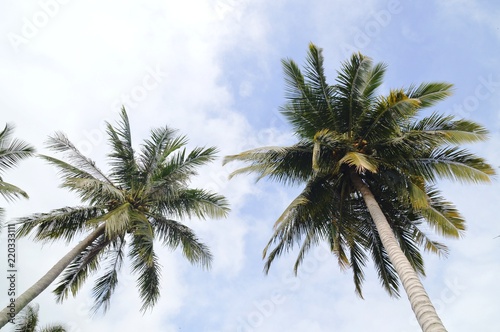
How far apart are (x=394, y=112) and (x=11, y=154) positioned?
13.3 meters

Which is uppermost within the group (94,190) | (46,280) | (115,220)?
(94,190)

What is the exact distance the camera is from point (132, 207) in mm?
13039

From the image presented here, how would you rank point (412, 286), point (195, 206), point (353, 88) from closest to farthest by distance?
point (412, 286) → point (353, 88) → point (195, 206)

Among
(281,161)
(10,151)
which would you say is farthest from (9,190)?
(281,161)

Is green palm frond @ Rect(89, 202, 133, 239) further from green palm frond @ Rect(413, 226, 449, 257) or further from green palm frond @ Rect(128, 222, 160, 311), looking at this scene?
green palm frond @ Rect(413, 226, 449, 257)

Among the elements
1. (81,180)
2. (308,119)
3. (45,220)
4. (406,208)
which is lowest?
(45,220)

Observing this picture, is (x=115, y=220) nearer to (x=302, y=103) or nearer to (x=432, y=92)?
(x=302, y=103)

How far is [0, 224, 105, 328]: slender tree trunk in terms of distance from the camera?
360 inches

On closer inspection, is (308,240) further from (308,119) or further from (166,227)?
(166,227)

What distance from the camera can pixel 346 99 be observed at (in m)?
11.9

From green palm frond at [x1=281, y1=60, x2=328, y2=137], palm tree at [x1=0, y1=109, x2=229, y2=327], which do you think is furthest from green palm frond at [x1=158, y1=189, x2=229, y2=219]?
green palm frond at [x1=281, y1=60, x2=328, y2=137]

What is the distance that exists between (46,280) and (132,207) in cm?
355

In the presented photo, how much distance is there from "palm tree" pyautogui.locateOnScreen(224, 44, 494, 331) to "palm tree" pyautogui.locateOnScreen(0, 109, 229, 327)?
2.46 m

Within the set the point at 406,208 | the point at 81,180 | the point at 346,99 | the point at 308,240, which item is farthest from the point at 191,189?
the point at 406,208
